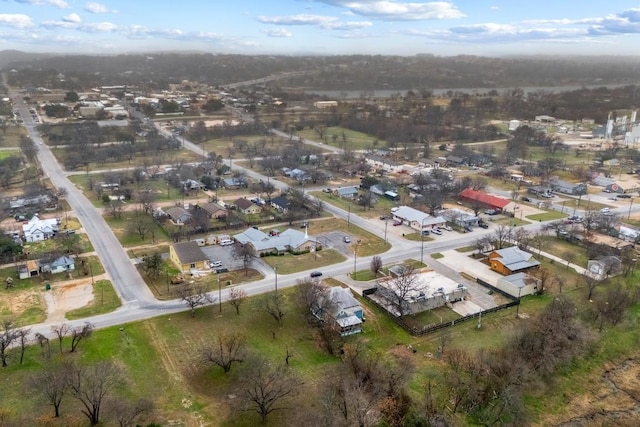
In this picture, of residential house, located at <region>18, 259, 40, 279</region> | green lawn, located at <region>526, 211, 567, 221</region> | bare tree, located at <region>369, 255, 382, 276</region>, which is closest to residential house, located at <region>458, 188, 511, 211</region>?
green lawn, located at <region>526, 211, 567, 221</region>

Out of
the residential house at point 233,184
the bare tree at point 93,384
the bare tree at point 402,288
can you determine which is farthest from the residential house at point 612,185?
the bare tree at point 93,384

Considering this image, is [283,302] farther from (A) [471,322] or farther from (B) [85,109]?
(B) [85,109]

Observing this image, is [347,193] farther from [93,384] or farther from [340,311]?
[93,384]

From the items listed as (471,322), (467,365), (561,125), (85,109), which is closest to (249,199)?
(471,322)

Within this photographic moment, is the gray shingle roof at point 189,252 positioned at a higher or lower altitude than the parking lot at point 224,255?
higher

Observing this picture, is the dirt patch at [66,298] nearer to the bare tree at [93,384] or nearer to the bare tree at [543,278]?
the bare tree at [93,384]

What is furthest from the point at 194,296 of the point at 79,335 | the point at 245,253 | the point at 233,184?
the point at 233,184

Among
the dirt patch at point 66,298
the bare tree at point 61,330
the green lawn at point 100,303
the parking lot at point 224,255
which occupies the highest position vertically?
the bare tree at point 61,330
